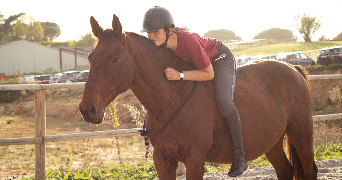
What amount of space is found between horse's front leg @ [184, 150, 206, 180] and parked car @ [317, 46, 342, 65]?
22986mm

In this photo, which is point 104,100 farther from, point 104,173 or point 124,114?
point 124,114

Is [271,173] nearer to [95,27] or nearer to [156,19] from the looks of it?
[156,19]

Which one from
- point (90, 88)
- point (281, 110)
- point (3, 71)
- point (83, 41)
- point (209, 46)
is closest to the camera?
point (90, 88)

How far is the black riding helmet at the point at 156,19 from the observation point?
2.28 m

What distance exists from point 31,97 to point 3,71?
1991 cm

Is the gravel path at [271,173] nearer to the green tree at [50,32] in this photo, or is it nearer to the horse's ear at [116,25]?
the horse's ear at [116,25]

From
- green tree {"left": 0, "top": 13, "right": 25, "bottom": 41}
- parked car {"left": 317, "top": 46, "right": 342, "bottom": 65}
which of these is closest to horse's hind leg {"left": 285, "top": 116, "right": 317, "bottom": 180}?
parked car {"left": 317, "top": 46, "right": 342, "bottom": 65}

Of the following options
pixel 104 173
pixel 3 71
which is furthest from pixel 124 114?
pixel 3 71

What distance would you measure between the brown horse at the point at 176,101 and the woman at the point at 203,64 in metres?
0.08

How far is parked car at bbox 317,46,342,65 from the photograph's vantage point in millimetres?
21594

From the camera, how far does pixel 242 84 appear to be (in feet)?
9.50

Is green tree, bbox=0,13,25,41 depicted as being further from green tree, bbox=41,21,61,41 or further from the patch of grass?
the patch of grass

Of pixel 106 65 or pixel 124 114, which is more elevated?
pixel 106 65

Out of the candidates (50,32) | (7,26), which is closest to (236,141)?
(7,26)
